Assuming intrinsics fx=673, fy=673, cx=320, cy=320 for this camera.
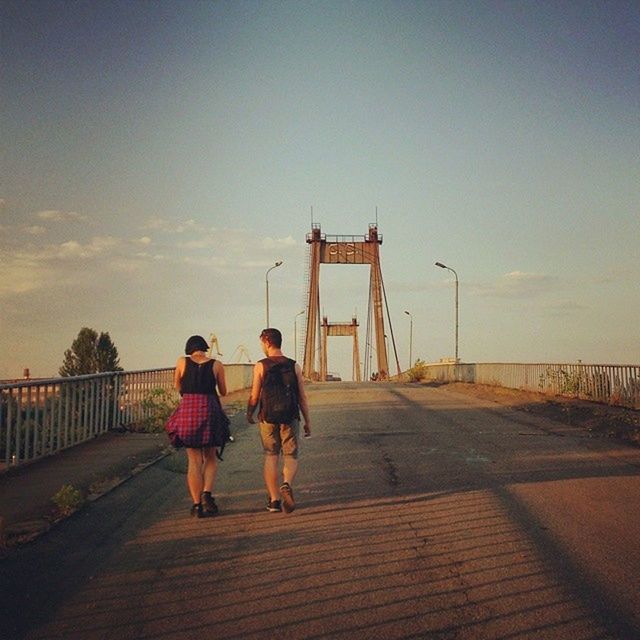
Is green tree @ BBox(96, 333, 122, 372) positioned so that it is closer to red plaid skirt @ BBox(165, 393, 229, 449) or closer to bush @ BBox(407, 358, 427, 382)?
bush @ BBox(407, 358, 427, 382)

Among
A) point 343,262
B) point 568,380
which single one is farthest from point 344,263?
point 568,380

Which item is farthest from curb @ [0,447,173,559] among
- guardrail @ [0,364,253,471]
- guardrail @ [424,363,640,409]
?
guardrail @ [424,363,640,409]

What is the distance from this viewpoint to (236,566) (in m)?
4.62

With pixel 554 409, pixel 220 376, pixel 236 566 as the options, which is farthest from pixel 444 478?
pixel 554 409

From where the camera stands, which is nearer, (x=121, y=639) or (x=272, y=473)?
(x=121, y=639)

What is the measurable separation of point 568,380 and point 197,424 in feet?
56.8

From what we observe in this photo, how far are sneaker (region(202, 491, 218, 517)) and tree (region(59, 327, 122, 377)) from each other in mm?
43656

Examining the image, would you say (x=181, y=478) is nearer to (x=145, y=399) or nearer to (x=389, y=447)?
(x=389, y=447)

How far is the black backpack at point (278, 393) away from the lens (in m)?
6.56

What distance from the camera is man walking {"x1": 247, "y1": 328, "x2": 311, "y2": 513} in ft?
21.5

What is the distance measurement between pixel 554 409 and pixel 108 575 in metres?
15.8

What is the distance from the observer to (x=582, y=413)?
648 inches

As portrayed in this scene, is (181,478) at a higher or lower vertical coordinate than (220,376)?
lower

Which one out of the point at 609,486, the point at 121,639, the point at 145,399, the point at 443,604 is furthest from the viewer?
the point at 145,399
